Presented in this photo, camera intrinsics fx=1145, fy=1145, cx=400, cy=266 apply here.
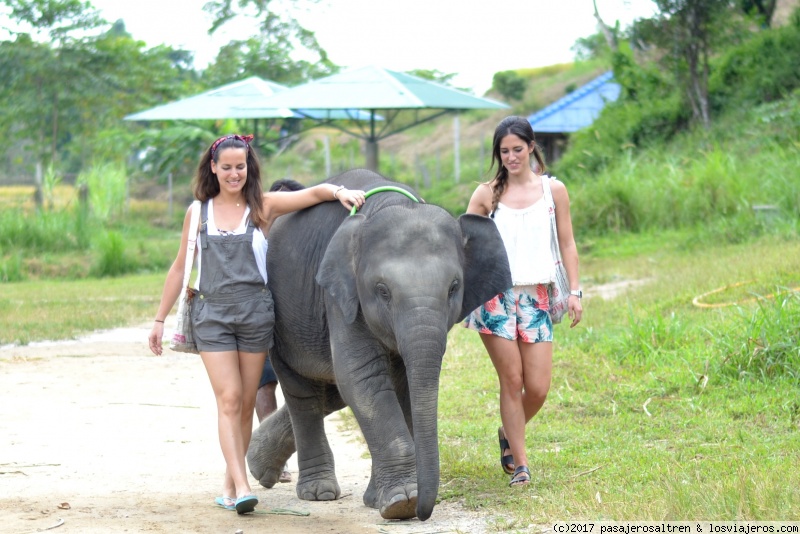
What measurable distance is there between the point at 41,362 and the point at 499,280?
6097mm

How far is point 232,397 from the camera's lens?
18.2ft

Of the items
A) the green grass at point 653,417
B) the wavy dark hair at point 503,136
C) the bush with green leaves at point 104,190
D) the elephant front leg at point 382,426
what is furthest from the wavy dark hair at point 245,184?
the bush with green leaves at point 104,190

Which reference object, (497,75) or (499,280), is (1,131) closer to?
(497,75)

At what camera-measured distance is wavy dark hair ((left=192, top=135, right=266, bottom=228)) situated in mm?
5754

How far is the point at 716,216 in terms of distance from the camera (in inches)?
634

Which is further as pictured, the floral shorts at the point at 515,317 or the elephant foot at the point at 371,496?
the floral shorts at the point at 515,317

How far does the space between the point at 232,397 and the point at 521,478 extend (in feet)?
4.91

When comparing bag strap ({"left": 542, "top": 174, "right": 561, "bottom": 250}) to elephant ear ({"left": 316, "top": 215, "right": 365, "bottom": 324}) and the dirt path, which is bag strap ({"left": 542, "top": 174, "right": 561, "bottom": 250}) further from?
the dirt path

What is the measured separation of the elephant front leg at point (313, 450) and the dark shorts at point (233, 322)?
0.62 m

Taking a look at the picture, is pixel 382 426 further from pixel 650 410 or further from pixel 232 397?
pixel 650 410

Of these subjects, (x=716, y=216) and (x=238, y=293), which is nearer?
(x=238, y=293)

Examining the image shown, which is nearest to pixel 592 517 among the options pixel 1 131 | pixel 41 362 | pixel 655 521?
pixel 655 521

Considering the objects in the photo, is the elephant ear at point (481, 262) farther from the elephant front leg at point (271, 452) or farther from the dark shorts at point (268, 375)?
the dark shorts at point (268, 375)

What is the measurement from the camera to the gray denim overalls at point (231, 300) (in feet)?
18.2
